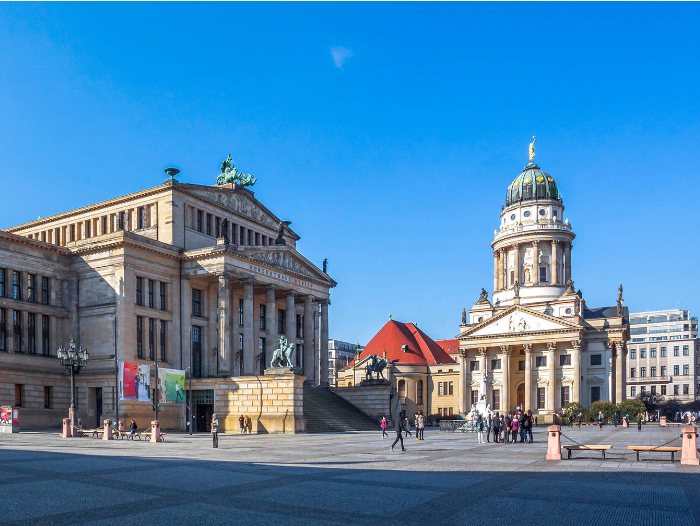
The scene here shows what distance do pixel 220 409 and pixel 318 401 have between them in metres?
9.60

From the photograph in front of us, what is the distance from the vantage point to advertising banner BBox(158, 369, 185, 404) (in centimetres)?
5269

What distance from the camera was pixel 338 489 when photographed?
708 inches

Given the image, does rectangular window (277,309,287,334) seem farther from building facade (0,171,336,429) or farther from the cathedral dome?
the cathedral dome

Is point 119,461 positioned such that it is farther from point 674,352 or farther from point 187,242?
point 674,352

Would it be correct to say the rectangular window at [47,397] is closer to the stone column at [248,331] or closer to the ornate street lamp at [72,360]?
the ornate street lamp at [72,360]

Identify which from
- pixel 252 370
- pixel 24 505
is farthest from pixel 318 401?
pixel 24 505

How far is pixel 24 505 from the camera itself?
14.8 metres

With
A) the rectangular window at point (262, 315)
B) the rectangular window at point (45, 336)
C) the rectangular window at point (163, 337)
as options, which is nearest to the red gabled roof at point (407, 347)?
the rectangular window at point (262, 315)

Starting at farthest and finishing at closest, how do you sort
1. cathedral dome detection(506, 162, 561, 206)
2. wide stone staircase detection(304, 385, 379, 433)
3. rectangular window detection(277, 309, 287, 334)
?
cathedral dome detection(506, 162, 561, 206), rectangular window detection(277, 309, 287, 334), wide stone staircase detection(304, 385, 379, 433)

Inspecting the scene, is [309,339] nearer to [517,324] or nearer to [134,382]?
[134,382]

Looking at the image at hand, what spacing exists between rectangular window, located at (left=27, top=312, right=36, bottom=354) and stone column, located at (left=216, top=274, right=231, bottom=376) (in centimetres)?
1368

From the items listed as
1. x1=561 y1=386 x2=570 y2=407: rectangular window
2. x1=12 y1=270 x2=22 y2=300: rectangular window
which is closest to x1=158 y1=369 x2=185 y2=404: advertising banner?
x1=12 y1=270 x2=22 y2=300: rectangular window

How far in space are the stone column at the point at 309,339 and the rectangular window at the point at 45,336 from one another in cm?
2257

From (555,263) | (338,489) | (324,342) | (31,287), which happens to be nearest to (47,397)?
(31,287)
